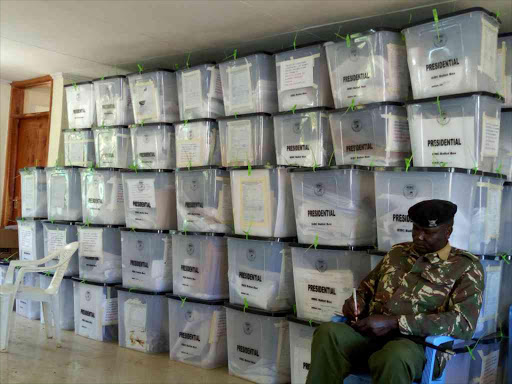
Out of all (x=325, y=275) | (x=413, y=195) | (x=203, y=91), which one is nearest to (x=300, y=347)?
(x=325, y=275)

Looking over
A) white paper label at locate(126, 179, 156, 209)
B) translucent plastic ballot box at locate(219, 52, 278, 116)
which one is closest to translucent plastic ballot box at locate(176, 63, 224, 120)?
translucent plastic ballot box at locate(219, 52, 278, 116)

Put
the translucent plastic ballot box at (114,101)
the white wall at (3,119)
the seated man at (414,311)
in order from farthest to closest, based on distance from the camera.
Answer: the white wall at (3,119) → the translucent plastic ballot box at (114,101) → the seated man at (414,311)

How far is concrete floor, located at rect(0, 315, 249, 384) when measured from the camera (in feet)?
11.9

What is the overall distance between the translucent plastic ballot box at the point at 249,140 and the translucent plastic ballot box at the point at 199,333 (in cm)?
102

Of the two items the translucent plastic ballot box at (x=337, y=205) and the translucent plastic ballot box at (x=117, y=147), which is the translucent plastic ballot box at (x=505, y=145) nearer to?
the translucent plastic ballot box at (x=337, y=205)

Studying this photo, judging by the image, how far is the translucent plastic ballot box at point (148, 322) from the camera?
429cm

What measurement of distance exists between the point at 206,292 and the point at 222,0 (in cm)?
197

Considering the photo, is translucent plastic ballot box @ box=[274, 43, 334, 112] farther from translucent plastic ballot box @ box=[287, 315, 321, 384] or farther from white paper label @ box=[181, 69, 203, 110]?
translucent plastic ballot box @ box=[287, 315, 321, 384]

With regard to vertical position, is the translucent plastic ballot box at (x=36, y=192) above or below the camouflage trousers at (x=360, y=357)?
above

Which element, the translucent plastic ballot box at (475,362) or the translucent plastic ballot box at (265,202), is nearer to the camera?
the translucent plastic ballot box at (475,362)

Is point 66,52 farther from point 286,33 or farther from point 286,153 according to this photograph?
point 286,153

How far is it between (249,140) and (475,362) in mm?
1967

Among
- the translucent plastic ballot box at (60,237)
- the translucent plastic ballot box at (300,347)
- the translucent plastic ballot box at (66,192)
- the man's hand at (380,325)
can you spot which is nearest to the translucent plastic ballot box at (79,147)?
the translucent plastic ballot box at (66,192)

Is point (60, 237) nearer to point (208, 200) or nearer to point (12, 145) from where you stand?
point (208, 200)
